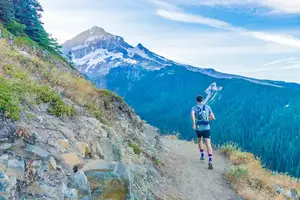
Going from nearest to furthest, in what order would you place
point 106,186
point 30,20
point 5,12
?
point 106,186, point 5,12, point 30,20

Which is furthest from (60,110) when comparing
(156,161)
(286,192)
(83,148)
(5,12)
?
(5,12)

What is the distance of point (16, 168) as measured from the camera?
16.1 feet

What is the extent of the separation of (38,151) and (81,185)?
952 millimetres

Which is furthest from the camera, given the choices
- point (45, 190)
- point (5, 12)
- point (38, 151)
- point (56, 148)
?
point (5, 12)

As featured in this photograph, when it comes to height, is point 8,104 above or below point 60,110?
above

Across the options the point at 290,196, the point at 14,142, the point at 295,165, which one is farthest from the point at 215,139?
the point at 14,142

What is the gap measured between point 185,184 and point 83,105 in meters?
4.29

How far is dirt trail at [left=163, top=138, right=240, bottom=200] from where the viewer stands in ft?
33.3

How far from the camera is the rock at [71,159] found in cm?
616

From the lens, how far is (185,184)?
1088 cm

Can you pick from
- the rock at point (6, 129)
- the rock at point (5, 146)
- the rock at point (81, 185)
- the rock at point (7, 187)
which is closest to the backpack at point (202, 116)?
the rock at point (81, 185)

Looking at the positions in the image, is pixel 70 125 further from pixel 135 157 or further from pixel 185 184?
pixel 185 184

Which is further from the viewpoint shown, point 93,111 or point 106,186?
point 93,111

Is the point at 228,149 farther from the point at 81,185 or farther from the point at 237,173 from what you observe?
the point at 81,185
